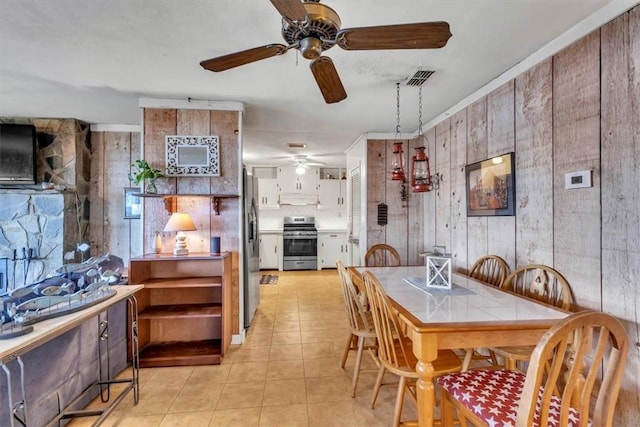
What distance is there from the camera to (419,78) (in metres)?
2.50

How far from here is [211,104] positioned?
2959 mm

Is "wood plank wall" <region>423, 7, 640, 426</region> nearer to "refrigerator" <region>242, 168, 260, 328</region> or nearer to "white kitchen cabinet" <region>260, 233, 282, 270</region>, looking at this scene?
"refrigerator" <region>242, 168, 260, 328</region>

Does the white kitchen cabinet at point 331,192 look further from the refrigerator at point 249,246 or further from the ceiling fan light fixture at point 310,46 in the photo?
the ceiling fan light fixture at point 310,46

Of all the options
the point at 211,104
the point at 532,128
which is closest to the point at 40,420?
the point at 211,104

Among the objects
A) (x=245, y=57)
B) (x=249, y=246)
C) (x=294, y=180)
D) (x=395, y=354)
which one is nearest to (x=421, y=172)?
(x=395, y=354)

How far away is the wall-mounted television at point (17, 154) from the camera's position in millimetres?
3361

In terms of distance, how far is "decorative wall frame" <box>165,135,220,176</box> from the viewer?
2.92 meters

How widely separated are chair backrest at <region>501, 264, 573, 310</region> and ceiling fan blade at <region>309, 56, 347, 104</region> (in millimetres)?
1814

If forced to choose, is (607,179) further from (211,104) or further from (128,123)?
(128,123)

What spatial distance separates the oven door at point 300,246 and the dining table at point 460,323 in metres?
4.62

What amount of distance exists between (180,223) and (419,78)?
8.17ft

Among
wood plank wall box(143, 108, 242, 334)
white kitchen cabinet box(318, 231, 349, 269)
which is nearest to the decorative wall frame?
wood plank wall box(143, 108, 242, 334)

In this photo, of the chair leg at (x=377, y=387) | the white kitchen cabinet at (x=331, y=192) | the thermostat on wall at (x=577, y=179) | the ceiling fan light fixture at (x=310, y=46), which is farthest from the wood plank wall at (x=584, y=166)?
the white kitchen cabinet at (x=331, y=192)

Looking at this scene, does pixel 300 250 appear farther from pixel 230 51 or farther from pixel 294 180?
pixel 230 51
